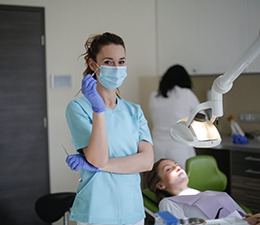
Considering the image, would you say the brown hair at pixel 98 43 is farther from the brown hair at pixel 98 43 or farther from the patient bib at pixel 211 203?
the patient bib at pixel 211 203

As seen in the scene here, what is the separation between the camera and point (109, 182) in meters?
1.46

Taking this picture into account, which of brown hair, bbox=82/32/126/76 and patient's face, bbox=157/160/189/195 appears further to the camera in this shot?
patient's face, bbox=157/160/189/195

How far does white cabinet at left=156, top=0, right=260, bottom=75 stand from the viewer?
354cm

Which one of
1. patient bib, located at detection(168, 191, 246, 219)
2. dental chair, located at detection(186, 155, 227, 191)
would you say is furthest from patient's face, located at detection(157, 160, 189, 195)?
dental chair, located at detection(186, 155, 227, 191)

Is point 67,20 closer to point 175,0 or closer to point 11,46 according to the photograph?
point 11,46

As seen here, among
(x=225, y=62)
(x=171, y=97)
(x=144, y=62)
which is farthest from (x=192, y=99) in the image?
(x=144, y=62)

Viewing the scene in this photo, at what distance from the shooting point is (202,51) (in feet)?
12.7

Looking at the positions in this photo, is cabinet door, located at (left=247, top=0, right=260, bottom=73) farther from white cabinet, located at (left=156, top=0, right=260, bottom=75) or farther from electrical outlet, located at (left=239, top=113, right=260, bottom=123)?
electrical outlet, located at (left=239, top=113, right=260, bottom=123)

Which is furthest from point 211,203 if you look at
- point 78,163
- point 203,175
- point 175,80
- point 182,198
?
point 175,80

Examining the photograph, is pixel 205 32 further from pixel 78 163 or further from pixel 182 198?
pixel 78 163

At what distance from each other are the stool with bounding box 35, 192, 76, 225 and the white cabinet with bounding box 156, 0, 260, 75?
1.77 m

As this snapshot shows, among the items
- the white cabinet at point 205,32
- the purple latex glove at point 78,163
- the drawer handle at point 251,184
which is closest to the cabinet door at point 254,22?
the white cabinet at point 205,32

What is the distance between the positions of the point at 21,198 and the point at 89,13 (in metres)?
1.77

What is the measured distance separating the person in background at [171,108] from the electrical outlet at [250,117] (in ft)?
2.02
